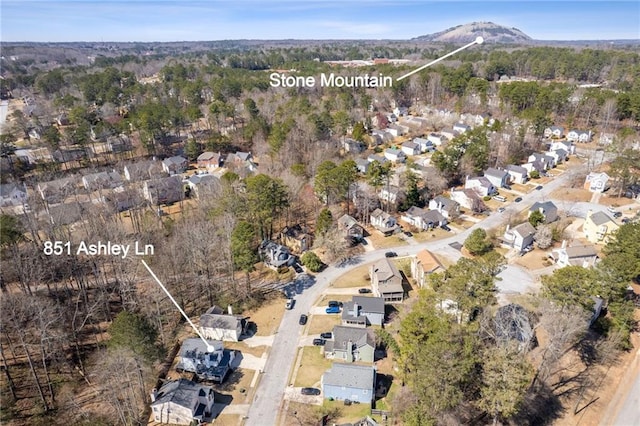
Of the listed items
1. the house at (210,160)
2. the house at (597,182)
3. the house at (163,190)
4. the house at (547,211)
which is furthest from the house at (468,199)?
the house at (210,160)

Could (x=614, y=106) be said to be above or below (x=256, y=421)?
above

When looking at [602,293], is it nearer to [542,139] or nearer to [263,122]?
[542,139]

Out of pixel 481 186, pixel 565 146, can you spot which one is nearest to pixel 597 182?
pixel 481 186

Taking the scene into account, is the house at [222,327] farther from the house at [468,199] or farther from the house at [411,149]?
the house at [411,149]

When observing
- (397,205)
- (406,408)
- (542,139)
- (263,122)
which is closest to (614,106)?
(542,139)

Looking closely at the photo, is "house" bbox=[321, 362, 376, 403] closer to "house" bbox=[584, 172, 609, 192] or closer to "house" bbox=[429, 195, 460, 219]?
"house" bbox=[429, 195, 460, 219]

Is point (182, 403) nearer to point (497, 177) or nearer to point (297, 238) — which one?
point (297, 238)

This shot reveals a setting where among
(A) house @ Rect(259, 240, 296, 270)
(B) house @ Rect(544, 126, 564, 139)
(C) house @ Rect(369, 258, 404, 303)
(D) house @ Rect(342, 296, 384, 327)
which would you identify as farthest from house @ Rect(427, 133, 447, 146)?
(D) house @ Rect(342, 296, 384, 327)
